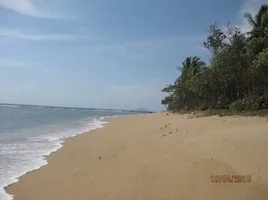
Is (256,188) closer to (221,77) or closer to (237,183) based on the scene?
(237,183)

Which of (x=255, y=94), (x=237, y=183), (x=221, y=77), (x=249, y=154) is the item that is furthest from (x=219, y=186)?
(x=221, y=77)

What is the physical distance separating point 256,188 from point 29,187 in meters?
4.56

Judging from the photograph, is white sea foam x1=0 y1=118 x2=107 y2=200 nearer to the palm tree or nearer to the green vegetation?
the green vegetation

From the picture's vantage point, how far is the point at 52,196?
5973 millimetres

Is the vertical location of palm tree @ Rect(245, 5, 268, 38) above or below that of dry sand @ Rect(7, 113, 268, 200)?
above

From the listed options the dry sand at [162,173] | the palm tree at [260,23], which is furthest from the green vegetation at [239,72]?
the dry sand at [162,173]
